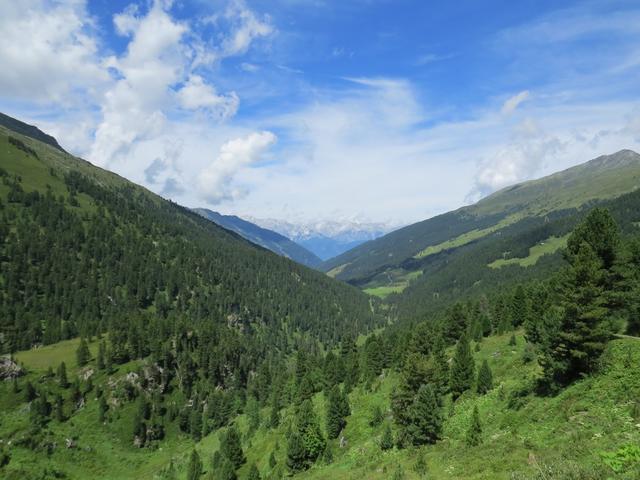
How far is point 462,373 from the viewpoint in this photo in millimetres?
55906

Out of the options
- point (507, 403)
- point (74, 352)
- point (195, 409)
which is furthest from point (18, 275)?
point (507, 403)

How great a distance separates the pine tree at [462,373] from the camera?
55.7 meters

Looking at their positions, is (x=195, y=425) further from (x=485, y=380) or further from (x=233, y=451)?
(x=485, y=380)

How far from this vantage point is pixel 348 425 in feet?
227

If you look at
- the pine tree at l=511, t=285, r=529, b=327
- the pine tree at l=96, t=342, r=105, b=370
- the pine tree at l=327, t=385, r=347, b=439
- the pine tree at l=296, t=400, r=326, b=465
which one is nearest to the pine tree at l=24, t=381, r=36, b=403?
the pine tree at l=96, t=342, r=105, b=370

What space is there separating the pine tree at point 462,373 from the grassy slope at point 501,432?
2712 millimetres

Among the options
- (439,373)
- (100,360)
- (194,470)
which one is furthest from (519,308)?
(100,360)

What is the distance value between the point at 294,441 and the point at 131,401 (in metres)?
94.0

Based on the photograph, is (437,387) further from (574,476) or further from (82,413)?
(82,413)

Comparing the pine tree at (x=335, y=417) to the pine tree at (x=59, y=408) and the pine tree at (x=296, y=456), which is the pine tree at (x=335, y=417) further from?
the pine tree at (x=59, y=408)

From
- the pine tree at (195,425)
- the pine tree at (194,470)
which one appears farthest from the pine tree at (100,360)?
the pine tree at (194,470)

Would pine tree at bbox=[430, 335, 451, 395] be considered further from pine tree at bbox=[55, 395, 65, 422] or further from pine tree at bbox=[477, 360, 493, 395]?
pine tree at bbox=[55, 395, 65, 422]

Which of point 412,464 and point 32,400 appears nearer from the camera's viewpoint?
point 412,464

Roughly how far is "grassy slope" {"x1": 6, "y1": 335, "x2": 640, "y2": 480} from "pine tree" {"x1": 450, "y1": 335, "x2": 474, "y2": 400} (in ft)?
8.90
